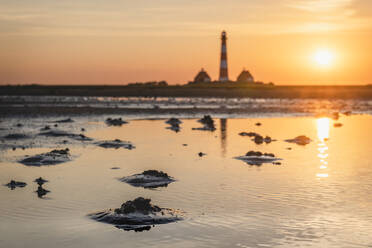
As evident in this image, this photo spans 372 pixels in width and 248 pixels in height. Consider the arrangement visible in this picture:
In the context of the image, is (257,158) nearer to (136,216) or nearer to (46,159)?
(46,159)

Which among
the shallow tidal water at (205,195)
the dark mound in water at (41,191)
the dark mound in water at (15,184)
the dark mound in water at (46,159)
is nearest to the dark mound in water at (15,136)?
the shallow tidal water at (205,195)

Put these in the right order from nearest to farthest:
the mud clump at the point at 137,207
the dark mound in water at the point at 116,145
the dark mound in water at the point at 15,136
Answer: the mud clump at the point at 137,207
the dark mound in water at the point at 116,145
the dark mound in water at the point at 15,136

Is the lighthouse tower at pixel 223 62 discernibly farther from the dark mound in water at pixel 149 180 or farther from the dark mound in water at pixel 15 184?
the dark mound in water at pixel 15 184

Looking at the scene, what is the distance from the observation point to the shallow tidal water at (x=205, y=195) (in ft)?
44.9

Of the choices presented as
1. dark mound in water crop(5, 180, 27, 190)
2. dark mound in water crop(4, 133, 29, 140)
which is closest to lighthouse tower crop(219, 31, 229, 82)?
dark mound in water crop(4, 133, 29, 140)

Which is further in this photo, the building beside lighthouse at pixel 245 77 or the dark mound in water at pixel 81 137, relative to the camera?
the building beside lighthouse at pixel 245 77

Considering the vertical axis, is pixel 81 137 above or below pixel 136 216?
above

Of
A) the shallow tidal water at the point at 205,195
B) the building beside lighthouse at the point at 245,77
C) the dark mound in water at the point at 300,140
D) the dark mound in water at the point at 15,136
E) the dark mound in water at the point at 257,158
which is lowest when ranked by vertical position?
the shallow tidal water at the point at 205,195

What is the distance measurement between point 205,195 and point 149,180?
276 centimetres

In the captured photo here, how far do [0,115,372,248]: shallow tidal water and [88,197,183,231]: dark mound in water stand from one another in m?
0.40

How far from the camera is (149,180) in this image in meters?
20.4

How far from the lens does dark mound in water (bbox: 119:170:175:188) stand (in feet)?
66.0

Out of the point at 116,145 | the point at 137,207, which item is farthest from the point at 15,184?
the point at 116,145

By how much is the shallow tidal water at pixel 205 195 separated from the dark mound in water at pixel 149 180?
1.51ft
